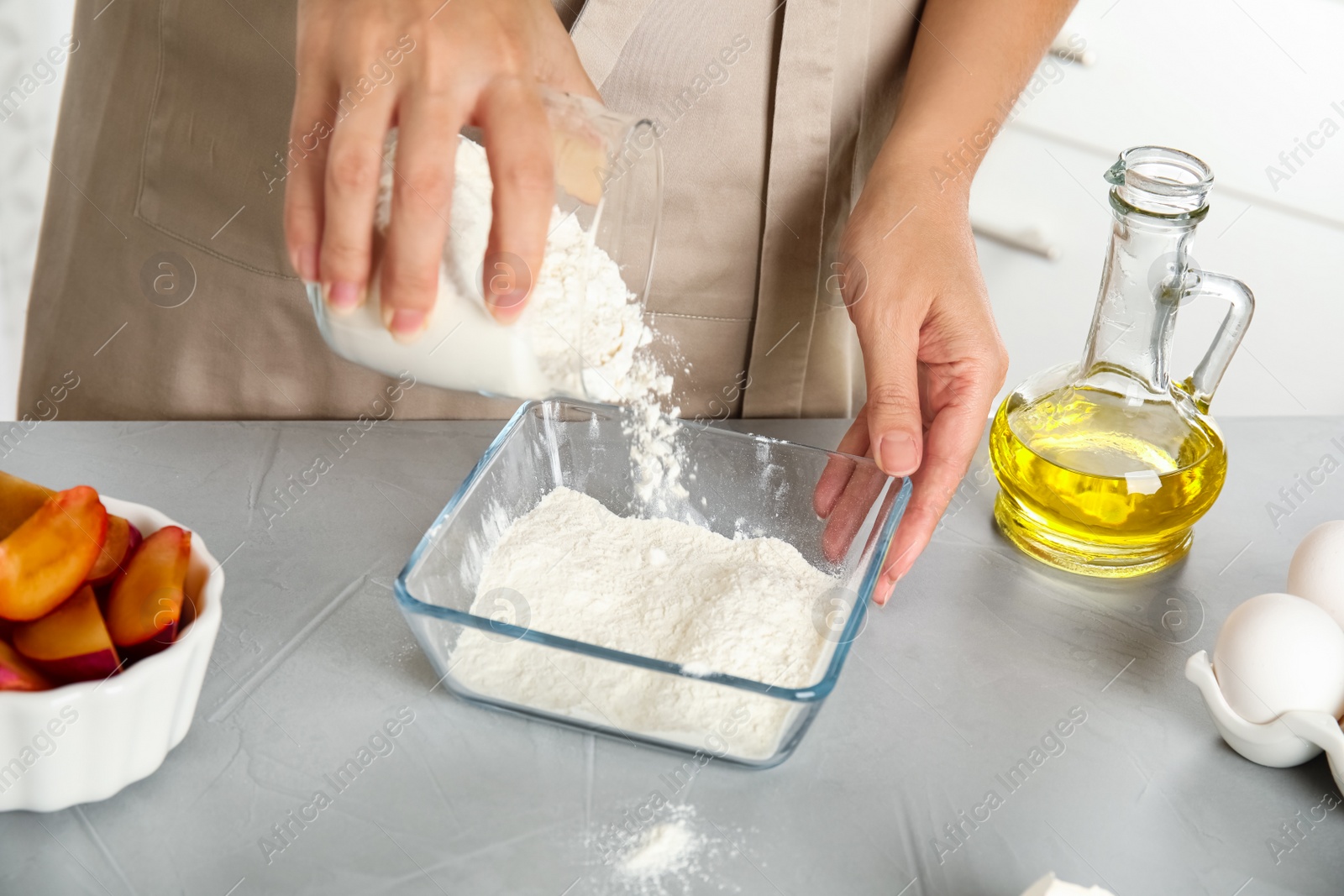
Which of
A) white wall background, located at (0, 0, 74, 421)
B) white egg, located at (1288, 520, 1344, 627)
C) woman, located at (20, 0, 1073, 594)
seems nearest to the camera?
white egg, located at (1288, 520, 1344, 627)

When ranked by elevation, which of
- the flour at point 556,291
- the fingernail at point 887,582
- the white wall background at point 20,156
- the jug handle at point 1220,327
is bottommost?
the white wall background at point 20,156

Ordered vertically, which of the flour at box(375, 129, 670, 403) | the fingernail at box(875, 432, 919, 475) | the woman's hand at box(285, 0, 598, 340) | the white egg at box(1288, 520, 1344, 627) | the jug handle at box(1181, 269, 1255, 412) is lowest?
the white egg at box(1288, 520, 1344, 627)

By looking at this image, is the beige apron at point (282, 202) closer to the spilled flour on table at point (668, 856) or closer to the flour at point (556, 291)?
the flour at point (556, 291)

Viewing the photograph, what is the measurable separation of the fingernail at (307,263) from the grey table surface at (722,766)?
23cm

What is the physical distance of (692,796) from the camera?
1.84ft

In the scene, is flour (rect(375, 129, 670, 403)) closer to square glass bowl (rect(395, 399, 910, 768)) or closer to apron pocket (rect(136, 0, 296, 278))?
square glass bowl (rect(395, 399, 910, 768))

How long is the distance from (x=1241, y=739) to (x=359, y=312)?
0.52m

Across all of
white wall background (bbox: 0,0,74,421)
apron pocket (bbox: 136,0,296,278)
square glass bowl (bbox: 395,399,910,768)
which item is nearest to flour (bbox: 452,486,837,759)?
square glass bowl (bbox: 395,399,910,768)

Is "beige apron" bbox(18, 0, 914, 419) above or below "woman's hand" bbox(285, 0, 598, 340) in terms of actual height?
below

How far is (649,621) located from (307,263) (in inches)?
10.6

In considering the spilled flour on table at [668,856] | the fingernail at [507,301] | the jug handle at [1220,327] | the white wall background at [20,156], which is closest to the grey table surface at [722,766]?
the spilled flour on table at [668,856]

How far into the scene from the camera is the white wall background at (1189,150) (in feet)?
5.36

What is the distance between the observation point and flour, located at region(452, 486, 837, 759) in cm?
56

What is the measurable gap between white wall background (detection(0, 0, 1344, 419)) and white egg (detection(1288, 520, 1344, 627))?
4.08ft
